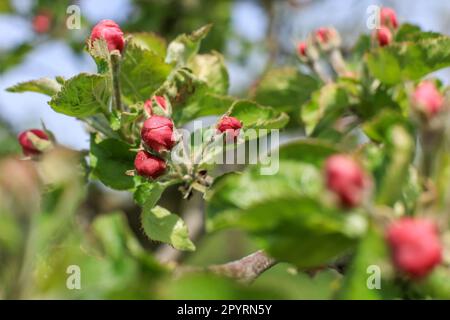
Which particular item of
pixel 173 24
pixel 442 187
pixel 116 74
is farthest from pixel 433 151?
pixel 173 24

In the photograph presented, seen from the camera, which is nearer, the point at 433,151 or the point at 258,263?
the point at 433,151

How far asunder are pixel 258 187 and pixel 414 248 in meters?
0.23

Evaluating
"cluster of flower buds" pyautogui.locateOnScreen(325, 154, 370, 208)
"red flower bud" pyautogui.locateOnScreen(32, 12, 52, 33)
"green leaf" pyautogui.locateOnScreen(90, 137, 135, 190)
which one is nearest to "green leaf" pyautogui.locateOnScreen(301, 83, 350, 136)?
"green leaf" pyautogui.locateOnScreen(90, 137, 135, 190)

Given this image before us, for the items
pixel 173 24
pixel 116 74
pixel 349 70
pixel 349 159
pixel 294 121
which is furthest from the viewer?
pixel 173 24

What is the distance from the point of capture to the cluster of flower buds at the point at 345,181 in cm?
68

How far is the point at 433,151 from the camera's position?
Answer: 2.56ft

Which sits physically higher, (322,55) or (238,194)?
(322,55)

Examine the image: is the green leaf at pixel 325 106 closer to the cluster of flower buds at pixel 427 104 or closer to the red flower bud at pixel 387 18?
the red flower bud at pixel 387 18

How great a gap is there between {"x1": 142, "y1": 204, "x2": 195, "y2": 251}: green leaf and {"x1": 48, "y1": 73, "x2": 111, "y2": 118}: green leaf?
23 cm

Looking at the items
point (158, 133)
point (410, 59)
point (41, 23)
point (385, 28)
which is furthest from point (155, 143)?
point (41, 23)

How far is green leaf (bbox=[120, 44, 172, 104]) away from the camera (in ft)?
4.37

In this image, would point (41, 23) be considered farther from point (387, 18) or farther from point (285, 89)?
point (387, 18)

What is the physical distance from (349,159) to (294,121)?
1.28m
